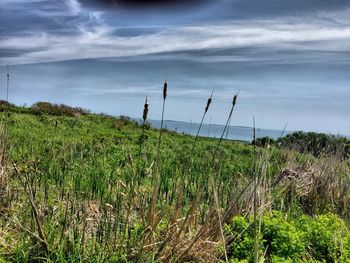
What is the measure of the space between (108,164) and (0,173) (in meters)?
4.79

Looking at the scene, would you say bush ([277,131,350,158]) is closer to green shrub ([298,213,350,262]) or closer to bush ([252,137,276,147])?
bush ([252,137,276,147])

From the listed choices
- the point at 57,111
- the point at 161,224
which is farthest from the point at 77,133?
the point at 161,224

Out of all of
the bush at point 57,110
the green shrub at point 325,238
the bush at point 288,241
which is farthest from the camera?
the bush at point 57,110

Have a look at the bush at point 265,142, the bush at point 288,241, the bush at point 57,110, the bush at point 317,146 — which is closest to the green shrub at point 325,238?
the bush at point 288,241

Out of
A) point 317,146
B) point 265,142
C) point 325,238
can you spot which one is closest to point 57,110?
point 317,146

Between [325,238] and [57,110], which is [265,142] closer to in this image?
[325,238]

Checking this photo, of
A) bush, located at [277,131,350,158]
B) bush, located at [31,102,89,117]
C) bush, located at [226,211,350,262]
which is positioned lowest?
bush, located at [226,211,350,262]

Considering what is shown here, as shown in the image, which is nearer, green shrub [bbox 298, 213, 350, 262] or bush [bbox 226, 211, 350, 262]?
bush [bbox 226, 211, 350, 262]

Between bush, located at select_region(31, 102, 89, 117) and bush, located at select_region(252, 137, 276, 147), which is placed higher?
bush, located at select_region(31, 102, 89, 117)

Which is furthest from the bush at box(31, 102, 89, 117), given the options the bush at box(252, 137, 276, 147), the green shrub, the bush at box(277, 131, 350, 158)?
the green shrub

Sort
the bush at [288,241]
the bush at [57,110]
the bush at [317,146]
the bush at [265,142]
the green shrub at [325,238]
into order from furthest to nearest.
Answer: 1. the bush at [57,110]
2. the bush at [317,146]
3. the bush at [265,142]
4. the green shrub at [325,238]
5. the bush at [288,241]

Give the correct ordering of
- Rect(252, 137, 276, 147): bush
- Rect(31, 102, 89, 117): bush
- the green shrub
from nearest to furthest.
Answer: the green shrub < Rect(252, 137, 276, 147): bush < Rect(31, 102, 89, 117): bush

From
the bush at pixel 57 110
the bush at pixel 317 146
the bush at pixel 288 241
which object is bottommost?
the bush at pixel 288 241

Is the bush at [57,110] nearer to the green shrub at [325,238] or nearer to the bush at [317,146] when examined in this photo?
the bush at [317,146]
